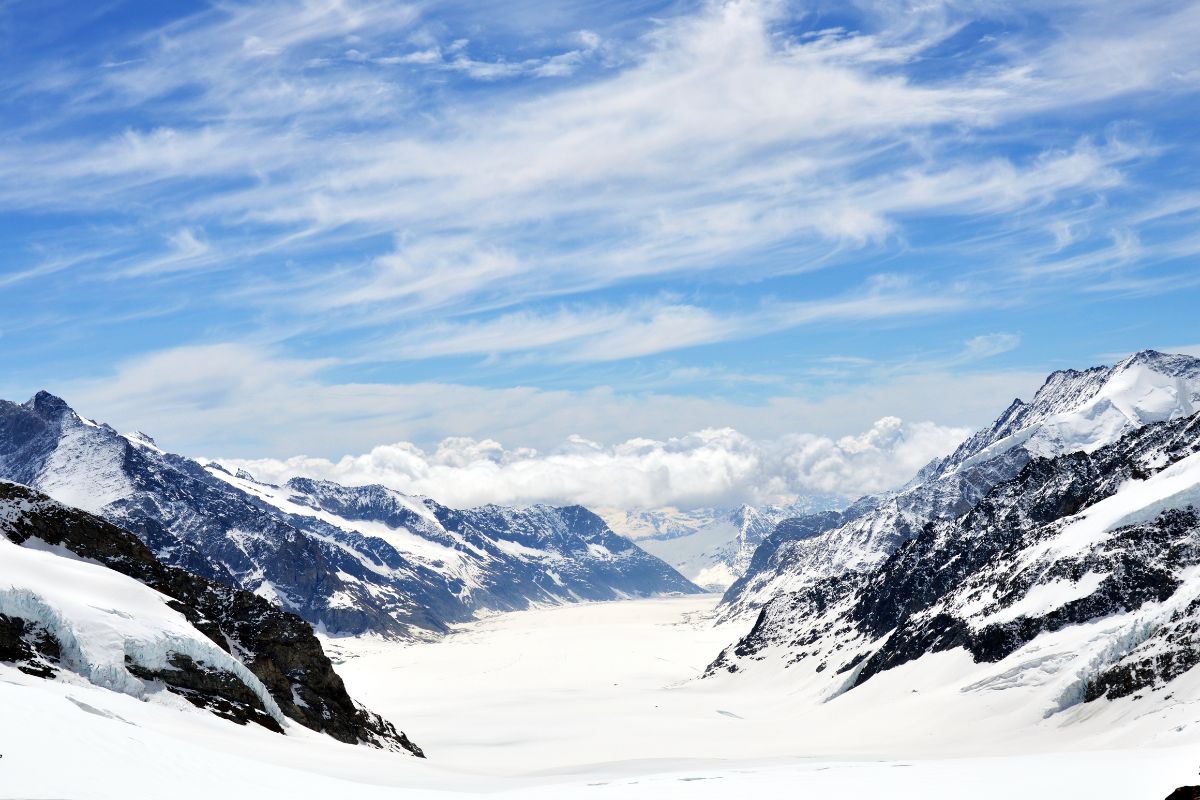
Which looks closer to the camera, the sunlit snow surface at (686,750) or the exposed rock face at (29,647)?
the sunlit snow surface at (686,750)

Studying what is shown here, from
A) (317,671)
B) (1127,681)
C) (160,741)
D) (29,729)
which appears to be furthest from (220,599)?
(1127,681)

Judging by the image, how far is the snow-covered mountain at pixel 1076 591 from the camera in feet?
302

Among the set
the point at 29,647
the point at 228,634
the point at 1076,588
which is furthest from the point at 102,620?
the point at 1076,588

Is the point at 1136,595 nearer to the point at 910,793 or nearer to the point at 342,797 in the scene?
the point at 910,793

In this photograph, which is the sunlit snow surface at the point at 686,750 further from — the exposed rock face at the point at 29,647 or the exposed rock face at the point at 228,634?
the exposed rock face at the point at 228,634

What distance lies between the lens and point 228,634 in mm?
82250

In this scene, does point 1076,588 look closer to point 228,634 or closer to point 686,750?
point 686,750

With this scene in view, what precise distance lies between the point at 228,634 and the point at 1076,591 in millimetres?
88496

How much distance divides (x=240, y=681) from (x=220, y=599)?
2328cm

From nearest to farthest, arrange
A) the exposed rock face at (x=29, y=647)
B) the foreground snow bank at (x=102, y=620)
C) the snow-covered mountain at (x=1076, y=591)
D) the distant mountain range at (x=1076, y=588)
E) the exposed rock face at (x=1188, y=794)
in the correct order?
1. the exposed rock face at (x=1188, y=794)
2. the exposed rock face at (x=29, y=647)
3. the foreground snow bank at (x=102, y=620)
4. the snow-covered mountain at (x=1076, y=591)
5. the distant mountain range at (x=1076, y=588)

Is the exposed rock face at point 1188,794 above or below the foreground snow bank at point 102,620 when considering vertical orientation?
below

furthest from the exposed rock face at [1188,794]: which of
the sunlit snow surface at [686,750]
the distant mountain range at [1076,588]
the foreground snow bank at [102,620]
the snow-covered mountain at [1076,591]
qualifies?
the distant mountain range at [1076,588]

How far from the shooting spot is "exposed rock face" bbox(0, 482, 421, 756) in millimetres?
63719

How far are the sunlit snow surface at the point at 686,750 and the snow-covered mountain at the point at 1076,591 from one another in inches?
63.9
